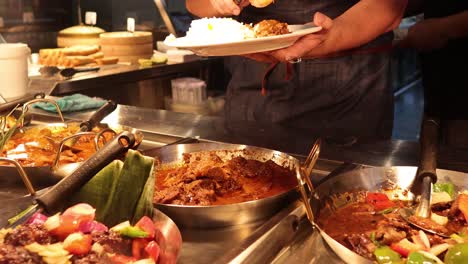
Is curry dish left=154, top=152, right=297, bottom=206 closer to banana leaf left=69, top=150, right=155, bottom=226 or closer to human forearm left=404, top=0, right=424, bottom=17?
banana leaf left=69, top=150, right=155, bottom=226

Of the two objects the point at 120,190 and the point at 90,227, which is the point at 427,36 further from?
the point at 90,227

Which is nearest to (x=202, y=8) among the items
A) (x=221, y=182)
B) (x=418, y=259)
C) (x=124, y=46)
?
(x=221, y=182)

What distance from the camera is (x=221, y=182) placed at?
5.19 ft

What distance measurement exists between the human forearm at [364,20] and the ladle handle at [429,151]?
0.67 m

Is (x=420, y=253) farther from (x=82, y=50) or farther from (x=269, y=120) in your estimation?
(x=82, y=50)

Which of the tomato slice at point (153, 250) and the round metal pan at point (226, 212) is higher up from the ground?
the tomato slice at point (153, 250)

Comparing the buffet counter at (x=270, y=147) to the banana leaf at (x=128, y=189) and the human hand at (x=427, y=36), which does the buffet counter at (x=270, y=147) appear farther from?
the human hand at (x=427, y=36)

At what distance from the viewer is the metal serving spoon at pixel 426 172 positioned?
4.63 feet

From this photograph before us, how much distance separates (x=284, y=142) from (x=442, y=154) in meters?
0.62

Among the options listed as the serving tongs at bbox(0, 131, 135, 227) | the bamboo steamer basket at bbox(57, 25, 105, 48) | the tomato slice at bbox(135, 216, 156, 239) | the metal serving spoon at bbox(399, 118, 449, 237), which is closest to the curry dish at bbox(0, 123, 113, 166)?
the serving tongs at bbox(0, 131, 135, 227)

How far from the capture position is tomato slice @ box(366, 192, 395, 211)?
152 cm

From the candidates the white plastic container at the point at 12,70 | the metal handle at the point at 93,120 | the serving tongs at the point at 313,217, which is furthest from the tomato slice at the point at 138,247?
the white plastic container at the point at 12,70

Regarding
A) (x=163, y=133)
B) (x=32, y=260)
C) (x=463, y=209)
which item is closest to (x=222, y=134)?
(x=163, y=133)

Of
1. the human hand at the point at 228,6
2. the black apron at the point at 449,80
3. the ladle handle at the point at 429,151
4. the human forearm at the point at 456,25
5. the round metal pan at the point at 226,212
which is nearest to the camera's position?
the round metal pan at the point at 226,212
